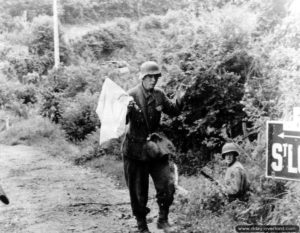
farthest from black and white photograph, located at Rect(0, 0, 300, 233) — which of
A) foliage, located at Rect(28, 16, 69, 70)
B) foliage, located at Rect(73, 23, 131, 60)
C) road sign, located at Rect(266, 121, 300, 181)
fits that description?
foliage, located at Rect(73, 23, 131, 60)

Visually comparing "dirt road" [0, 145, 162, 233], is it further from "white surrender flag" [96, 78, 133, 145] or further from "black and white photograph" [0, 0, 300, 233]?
"white surrender flag" [96, 78, 133, 145]

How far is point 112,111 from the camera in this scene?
552 centimetres

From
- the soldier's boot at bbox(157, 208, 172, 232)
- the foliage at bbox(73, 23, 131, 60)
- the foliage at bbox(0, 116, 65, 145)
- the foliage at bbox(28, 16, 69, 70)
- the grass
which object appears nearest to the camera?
the soldier's boot at bbox(157, 208, 172, 232)

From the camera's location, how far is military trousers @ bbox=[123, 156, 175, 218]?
5770 millimetres

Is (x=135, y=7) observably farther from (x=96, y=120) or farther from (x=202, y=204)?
(x=202, y=204)

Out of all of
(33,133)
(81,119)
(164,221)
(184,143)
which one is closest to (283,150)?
(164,221)

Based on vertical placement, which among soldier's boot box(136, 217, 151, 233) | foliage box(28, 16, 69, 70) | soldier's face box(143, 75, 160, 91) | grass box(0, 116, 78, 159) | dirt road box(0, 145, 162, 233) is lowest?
dirt road box(0, 145, 162, 233)

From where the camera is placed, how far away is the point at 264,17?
8617mm

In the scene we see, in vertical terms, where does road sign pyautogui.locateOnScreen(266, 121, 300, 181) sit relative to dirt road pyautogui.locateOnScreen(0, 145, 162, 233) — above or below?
above

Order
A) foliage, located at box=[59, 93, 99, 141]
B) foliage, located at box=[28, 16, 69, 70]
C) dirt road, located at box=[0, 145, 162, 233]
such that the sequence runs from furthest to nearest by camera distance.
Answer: foliage, located at box=[28, 16, 69, 70], foliage, located at box=[59, 93, 99, 141], dirt road, located at box=[0, 145, 162, 233]

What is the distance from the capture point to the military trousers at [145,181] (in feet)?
18.9

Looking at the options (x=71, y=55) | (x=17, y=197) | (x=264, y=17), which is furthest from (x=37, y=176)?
(x=71, y=55)

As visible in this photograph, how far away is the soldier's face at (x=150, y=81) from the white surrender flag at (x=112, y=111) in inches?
12.8

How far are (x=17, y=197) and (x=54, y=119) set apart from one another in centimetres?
840
